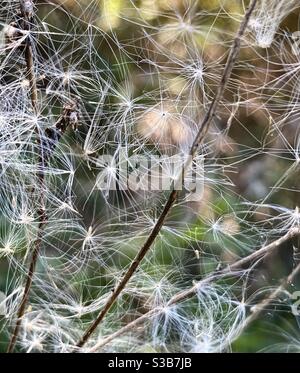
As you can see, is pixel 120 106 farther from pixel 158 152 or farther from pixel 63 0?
pixel 63 0

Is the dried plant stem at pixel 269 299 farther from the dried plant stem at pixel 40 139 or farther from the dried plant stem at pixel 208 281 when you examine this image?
the dried plant stem at pixel 40 139

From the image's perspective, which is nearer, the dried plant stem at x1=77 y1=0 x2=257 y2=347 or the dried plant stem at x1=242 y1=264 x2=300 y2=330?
the dried plant stem at x1=77 y1=0 x2=257 y2=347

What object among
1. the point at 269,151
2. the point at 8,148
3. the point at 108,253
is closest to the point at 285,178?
the point at 269,151

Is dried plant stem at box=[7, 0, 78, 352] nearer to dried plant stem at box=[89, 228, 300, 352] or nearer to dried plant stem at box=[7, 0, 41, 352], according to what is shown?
dried plant stem at box=[7, 0, 41, 352]
